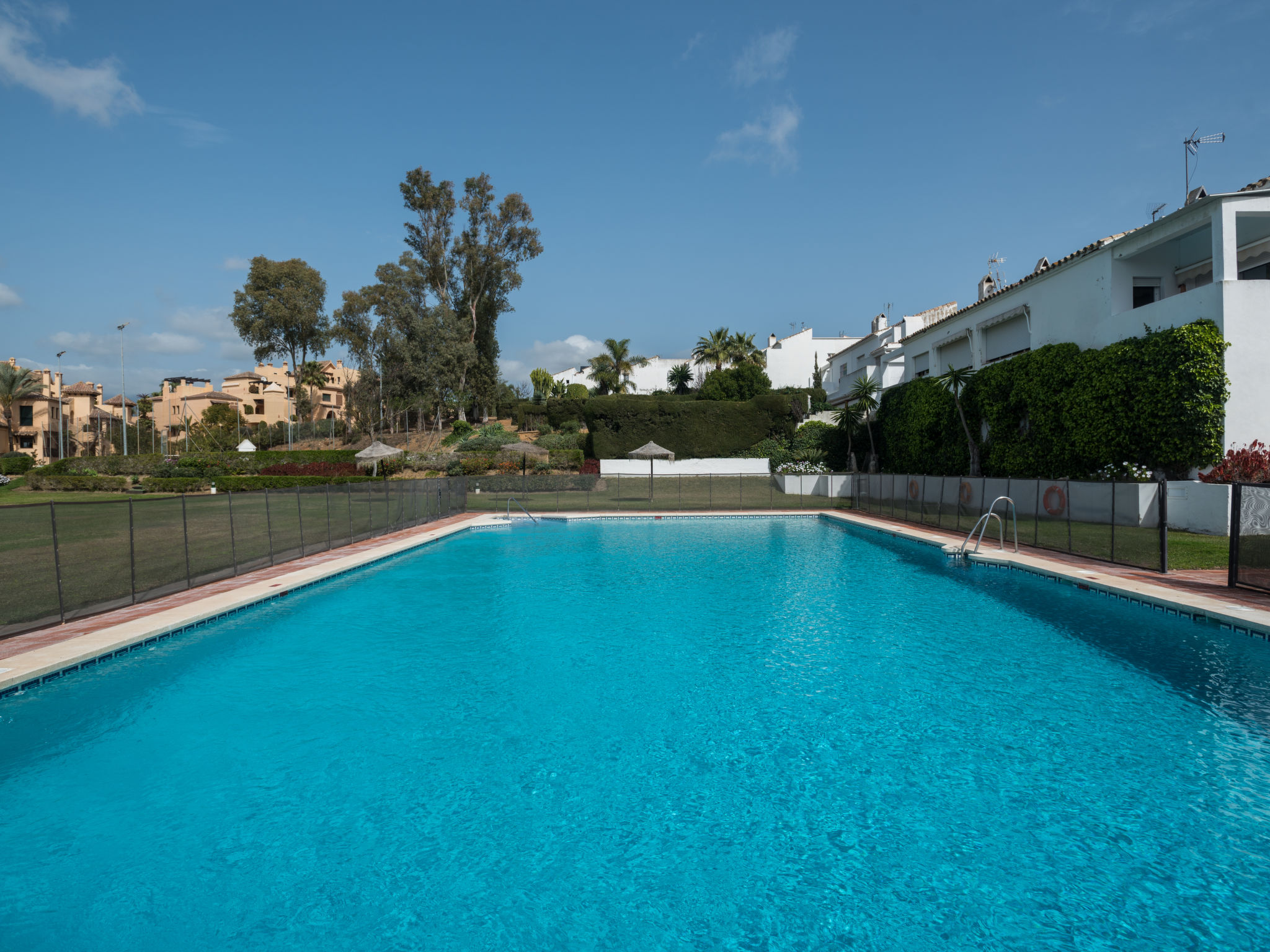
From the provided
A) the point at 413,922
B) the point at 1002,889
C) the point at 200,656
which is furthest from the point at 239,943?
the point at 200,656

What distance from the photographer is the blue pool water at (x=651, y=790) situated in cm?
357

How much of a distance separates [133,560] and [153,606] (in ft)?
2.40

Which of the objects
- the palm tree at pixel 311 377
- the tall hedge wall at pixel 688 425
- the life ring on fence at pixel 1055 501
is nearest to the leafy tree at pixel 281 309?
the palm tree at pixel 311 377

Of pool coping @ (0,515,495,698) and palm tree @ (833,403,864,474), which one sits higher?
palm tree @ (833,403,864,474)

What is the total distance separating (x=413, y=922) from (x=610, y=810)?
5.07 feet

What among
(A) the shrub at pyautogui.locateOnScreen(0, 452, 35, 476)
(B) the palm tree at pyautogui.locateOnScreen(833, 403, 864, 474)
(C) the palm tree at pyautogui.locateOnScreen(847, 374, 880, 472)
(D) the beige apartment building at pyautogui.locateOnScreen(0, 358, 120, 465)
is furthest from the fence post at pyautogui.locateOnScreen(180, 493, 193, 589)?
(D) the beige apartment building at pyautogui.locateOnScreen(0, 358, 120, 465)

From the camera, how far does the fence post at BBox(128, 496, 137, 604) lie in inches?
368

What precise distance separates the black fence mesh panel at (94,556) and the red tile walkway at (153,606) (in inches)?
9.5

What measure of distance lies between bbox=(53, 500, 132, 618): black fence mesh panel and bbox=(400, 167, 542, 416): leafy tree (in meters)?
38.1

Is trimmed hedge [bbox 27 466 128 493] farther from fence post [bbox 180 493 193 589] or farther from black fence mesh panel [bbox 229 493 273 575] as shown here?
fence post [bbox 180 493 193 589]

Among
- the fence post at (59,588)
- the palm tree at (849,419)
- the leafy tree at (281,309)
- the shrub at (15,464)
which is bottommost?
the fence post at (59,588)

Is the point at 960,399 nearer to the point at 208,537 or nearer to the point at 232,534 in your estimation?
the point at 232,534

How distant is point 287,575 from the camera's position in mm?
12453

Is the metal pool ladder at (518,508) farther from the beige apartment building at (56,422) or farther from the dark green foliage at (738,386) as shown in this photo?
the beige apartment building at (56,422)
